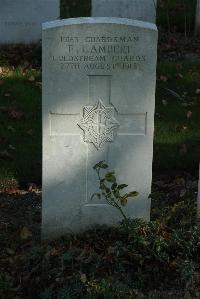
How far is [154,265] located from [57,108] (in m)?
1.35

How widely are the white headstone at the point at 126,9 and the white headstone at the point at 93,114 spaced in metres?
5.99

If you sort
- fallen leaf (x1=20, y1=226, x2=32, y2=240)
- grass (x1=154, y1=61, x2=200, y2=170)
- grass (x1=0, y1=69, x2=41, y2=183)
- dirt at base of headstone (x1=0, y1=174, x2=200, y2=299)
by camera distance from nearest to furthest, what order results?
dirt at base of headstone (x1=0, y1=174, x2=200, y2=299) < fallen leaf (x1=20, y1=226, x2=32, y2=240) < grass (x1=0, y1=69, x2=41, y2=183) < grass (x1=154, y1=61, x2=200, y2=170)

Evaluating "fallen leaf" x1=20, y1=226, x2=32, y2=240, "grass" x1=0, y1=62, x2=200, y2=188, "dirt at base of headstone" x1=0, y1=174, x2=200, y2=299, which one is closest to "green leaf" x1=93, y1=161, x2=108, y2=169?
"dirt at base of headstone" x1=0, y1=174, x2=200, y2=299

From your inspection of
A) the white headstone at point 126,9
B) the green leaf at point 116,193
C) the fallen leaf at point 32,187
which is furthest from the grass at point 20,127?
the white headstone at point 126,9

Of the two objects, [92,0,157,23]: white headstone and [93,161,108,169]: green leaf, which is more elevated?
[92,0,157,23]: white headstone

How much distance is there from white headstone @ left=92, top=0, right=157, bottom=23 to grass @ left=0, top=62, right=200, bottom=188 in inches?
75.8

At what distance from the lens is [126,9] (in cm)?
1110

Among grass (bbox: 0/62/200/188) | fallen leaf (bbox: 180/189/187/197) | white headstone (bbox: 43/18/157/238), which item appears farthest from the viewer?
grass (bbox: 0/62/200/188)

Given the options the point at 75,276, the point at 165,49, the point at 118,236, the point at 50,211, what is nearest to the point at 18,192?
the point at 50,211

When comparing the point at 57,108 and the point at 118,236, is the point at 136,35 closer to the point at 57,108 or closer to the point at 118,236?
the point at 57,108

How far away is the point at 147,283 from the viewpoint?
469 centimetres

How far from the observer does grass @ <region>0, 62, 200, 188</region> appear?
274 inches

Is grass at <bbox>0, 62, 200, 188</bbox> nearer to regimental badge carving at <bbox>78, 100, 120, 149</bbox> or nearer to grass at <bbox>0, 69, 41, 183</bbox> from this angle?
grass at <bbox>0, 69, 41, 183</bbox>

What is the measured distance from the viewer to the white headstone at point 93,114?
4969 millimetres
